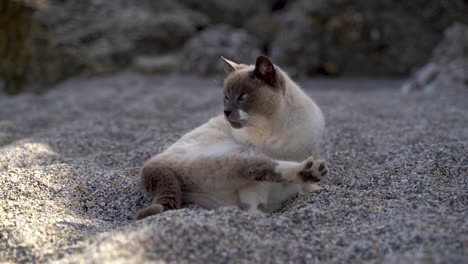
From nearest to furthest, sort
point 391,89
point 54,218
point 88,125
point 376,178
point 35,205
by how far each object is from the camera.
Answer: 1. point 54,218
2. point 35,205
3. point 376,178
4. point 88,125
5. point 391,89

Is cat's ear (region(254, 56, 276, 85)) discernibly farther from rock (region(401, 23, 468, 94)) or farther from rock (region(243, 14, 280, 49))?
rock (region(243, 14, 280, 49))

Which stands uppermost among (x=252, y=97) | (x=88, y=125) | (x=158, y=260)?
(x=252, y=97)

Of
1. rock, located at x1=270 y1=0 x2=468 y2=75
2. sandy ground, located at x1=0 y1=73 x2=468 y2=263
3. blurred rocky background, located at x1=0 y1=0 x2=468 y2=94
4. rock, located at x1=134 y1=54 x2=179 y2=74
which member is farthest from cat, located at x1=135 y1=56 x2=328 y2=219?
rock, located at x1=270 y1=0 x2=468 y2=75

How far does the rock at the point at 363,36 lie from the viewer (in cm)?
1013

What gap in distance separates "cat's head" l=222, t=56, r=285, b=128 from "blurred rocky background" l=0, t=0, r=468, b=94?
6.20m

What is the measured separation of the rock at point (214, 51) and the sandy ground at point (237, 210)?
3.34 meters

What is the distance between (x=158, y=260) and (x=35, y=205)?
1.26 m

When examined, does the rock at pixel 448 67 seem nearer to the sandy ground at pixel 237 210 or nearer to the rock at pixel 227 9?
the sandy ground at pixel 237 210

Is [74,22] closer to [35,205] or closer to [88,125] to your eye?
[88,125]

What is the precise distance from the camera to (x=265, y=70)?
3029 mm

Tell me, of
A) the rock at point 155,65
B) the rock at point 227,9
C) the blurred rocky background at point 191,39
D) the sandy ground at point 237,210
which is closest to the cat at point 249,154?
the sandy ground at point 237,210

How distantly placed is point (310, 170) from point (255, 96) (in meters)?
0.71

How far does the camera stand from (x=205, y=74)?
30.8 ft

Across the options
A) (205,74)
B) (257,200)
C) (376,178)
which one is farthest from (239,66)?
(205,74)
